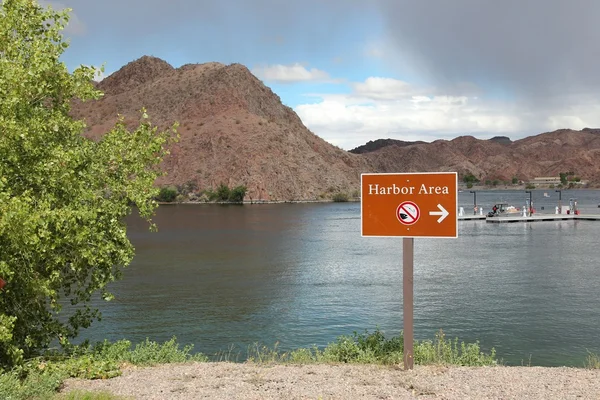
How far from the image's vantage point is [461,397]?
748 cm

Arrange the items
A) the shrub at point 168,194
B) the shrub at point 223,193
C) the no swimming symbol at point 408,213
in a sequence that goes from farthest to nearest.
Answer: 1. the shrub at point 223,193
2. the shrub at point 168,194
3. the no swimming symbol at point 408,213

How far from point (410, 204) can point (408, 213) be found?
138 millimetres

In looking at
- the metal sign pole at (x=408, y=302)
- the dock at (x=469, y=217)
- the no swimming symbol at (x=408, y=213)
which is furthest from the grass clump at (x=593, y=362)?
the dock at (x=469, y=217)

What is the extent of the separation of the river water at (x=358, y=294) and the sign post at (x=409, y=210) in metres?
7.97

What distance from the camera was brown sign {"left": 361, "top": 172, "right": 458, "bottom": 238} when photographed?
8.91 metres

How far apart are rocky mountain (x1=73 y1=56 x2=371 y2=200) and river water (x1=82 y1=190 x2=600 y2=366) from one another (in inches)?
3955

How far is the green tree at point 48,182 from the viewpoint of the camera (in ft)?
30.7

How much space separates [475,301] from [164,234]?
4291 centimetres

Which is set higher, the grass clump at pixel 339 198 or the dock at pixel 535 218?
the grass clump at pixel 339 198

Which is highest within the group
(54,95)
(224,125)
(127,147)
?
(224,125)

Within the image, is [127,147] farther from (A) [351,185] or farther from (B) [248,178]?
(A) [351,185]

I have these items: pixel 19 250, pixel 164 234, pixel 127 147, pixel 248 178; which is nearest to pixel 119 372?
pixel 19 250

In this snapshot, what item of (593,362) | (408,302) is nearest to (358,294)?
(593,362)

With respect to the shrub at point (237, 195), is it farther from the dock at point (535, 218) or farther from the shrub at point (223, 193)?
the dock at point (535, 218)
